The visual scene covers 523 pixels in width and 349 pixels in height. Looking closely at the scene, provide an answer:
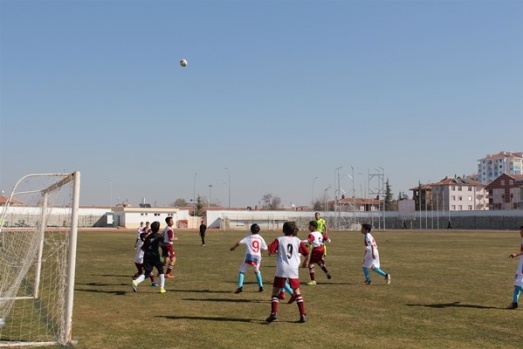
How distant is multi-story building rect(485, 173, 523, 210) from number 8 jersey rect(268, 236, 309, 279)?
12512cm

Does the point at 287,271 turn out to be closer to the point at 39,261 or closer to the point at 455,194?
the point at 39,261

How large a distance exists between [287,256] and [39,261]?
7.13 m

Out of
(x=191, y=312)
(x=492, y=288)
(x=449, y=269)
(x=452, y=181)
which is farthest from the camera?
(x=452, y=181)

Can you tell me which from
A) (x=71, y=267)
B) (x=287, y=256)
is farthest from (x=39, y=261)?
(x=287, y=256)

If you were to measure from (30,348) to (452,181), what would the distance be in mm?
148403

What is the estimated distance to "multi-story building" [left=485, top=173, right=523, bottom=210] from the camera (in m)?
126

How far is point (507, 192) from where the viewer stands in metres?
130

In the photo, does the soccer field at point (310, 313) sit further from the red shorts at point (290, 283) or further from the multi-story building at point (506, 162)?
the multi-story building at point (506, 162)

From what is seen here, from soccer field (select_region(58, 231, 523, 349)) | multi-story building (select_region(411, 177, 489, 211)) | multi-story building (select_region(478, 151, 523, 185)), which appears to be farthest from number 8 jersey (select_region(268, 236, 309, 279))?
multi-story building (select_region(478, 151, 523, 185))

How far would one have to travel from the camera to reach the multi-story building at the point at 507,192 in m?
126

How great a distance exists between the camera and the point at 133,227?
94.8m

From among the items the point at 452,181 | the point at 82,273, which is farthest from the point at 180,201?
the point at 82,273

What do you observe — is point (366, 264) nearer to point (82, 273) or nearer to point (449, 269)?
point (449, 269)

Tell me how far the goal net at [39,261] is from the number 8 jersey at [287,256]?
151 inches
